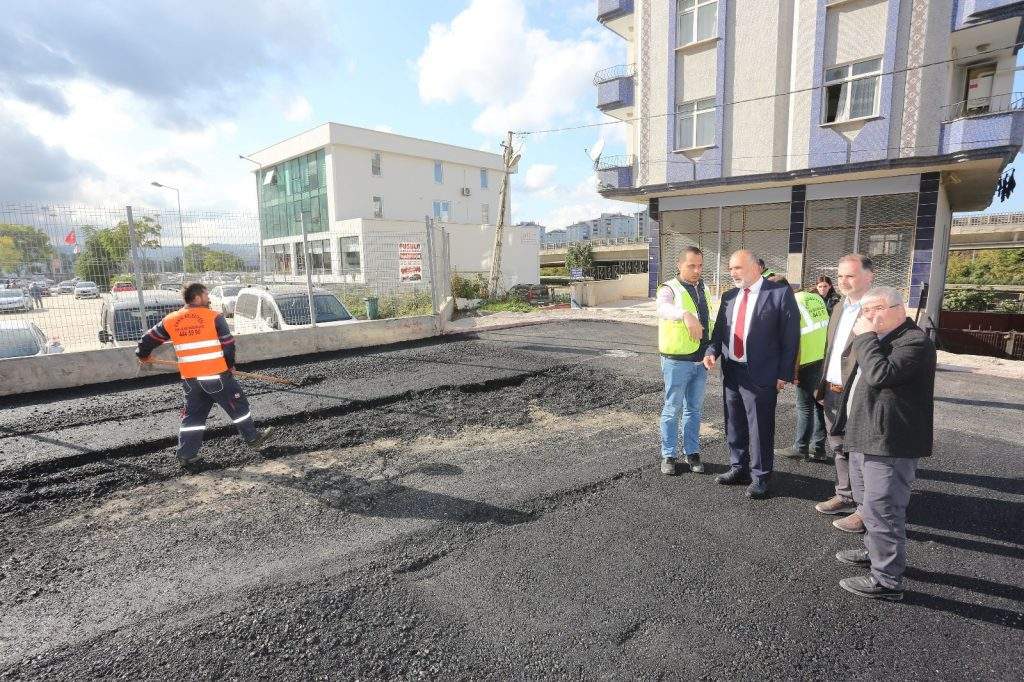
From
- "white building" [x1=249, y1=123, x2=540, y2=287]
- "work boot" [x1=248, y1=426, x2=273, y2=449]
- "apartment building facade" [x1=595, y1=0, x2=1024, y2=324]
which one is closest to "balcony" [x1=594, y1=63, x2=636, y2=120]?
"apartment building facade" [x1=595, y1=0, x2=1024, y2=324]

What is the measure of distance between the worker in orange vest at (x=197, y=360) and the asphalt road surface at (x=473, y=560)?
330mm

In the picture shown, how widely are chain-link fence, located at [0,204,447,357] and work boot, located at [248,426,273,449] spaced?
4582 millimetres

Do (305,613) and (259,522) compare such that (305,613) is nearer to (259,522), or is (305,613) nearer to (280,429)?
(259,522)

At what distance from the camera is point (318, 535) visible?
372 cm

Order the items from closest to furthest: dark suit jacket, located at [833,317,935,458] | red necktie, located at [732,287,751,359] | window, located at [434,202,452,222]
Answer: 1. dark suit jacket, located at [833,317,935,458]
2. red necktie, located at [732,287,751,359]
3. window, located at [434,202,452,222]

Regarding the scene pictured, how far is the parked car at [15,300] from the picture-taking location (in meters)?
7.76

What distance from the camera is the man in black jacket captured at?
288cm

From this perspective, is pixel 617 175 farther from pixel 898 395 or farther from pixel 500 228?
pixel 898 395

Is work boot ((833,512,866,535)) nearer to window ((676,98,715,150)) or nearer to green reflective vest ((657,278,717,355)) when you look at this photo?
green reflective vest ((657,278,717,355))

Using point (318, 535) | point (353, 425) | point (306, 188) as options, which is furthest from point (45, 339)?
point (306, 188)

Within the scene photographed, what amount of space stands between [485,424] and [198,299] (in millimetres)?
3242

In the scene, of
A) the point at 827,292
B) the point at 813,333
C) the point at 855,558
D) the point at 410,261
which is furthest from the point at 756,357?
the point at 410,261

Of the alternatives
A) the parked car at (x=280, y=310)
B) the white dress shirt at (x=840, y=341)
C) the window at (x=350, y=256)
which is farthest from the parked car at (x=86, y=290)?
the white dress shirt at (x=840, y=341)

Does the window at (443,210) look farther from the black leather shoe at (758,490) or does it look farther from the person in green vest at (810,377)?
the black leather shoe at (758,490)
